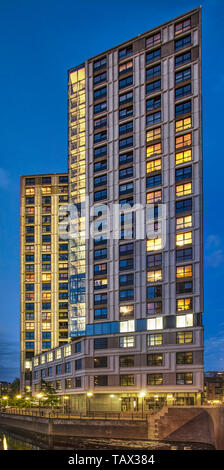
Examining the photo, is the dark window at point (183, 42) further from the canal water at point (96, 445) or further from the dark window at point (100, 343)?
the canal water at point (96, 445)

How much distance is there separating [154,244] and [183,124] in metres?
22.7

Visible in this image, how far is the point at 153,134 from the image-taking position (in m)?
93.5

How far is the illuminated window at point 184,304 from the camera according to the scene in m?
83.7

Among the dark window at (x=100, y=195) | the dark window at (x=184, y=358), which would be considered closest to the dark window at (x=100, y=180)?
the dark window at (x=100, y=195)

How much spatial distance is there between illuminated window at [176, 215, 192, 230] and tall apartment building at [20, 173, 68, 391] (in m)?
69.1

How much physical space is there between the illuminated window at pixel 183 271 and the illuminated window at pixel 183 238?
4.11 meters

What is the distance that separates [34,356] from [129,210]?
6641 centimetres

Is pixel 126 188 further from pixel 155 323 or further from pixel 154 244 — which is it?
pixel 155 323

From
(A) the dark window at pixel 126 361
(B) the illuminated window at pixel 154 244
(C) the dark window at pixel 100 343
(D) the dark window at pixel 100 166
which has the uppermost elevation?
(D) the dark window at pixel 100 166

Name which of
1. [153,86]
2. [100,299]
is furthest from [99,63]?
[100,299]

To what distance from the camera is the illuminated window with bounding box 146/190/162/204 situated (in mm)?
90375

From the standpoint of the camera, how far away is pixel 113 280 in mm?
92375

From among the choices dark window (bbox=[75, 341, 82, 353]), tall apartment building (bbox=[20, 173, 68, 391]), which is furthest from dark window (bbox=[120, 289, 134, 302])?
tall apartment building (bbox=[20, 173, 68, 391])

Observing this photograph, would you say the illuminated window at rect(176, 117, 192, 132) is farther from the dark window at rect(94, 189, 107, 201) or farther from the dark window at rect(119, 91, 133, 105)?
the dark window at rect(94, 189, 107, 201)
